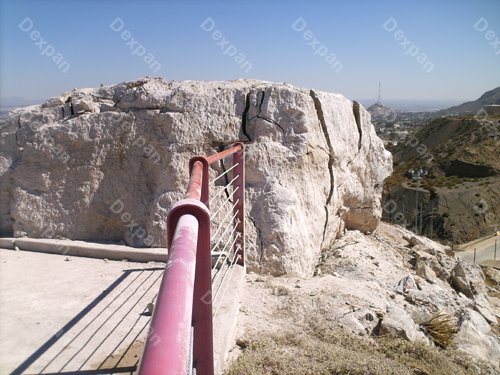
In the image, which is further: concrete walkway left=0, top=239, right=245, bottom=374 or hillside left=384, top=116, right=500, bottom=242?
hillside left=384, top=116, right=500, bottom=242

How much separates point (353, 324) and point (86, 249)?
2989 millimetres

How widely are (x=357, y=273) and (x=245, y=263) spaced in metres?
1.66

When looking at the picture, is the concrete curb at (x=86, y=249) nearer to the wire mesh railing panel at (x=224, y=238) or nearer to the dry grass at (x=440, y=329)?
the wire mesh railing panel at (x=224, y=238)

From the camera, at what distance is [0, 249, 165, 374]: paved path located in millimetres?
2797

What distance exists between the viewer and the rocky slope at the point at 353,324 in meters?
2.94

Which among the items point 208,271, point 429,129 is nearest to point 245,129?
point 208,271

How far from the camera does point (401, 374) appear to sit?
2.88 m

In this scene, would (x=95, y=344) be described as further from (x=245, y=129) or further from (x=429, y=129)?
(x=429, y=129)

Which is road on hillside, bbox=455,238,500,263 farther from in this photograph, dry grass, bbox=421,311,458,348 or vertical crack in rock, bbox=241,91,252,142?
vertical crack in rock, bbox=241,91,252,142

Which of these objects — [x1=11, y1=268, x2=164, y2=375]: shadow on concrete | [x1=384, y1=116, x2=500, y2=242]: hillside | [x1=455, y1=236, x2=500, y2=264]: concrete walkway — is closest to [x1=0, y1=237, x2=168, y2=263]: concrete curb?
[x1=11, y1=268, x2=164, y2=375]: shadow on concrete

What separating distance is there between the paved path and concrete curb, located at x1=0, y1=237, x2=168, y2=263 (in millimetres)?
97

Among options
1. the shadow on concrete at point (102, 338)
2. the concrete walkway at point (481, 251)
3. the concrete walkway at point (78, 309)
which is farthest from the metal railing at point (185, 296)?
the concrete walkway at point (481, 251)

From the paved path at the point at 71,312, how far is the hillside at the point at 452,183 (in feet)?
73.0

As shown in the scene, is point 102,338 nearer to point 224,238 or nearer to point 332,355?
point 332,355
